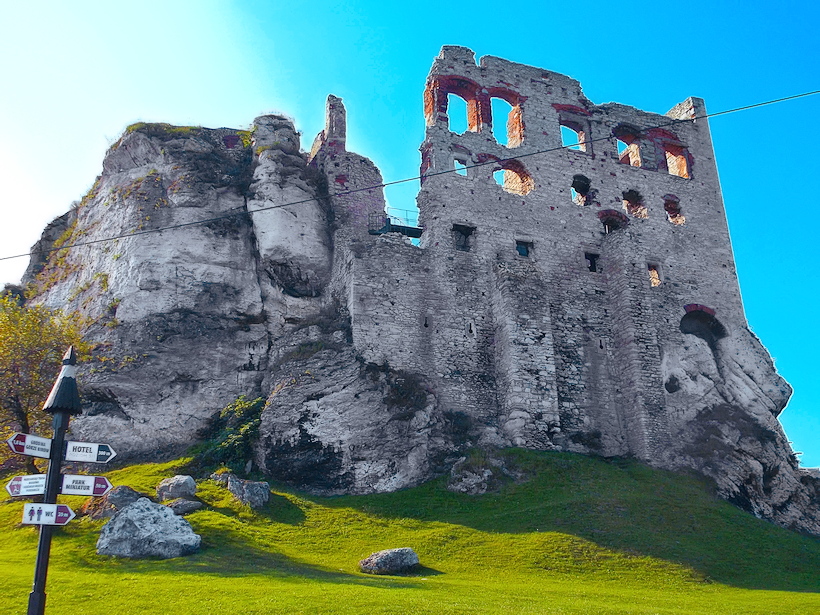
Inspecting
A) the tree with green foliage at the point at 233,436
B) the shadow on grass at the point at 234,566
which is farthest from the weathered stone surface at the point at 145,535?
the tree with green foliage at the point at 233,436

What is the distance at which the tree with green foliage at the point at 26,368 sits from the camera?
19656mm

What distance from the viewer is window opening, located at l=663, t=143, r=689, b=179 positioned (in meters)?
34.5

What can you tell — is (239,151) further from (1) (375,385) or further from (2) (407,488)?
(2) (407,488)

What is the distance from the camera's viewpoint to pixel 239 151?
104 feet

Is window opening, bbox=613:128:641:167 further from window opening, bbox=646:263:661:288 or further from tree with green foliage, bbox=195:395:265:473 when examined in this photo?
tree with green foliage, bbox=195:395:265:473

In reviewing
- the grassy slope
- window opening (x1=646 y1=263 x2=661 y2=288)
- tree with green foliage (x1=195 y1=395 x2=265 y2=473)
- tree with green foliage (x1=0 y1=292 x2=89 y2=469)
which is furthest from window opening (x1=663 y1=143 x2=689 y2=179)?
tree with green foliage (x1=0 y1=292 x2=89 y2=469)

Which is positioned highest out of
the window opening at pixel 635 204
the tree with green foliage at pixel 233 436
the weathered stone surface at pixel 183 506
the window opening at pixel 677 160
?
the window opening at pixel 677 160

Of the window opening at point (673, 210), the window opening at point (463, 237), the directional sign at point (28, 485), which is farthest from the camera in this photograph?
the window opening at point (673, 210)

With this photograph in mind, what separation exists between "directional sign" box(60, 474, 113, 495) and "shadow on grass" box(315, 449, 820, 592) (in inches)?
443

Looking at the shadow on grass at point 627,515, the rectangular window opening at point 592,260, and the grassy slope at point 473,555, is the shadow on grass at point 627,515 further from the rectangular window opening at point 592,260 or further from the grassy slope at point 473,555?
the rectangular window opening at point 592,260

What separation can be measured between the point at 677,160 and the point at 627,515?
69.2ft

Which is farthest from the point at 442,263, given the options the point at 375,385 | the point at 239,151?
the point at 239,151

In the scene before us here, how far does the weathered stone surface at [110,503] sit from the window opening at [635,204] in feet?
76.9

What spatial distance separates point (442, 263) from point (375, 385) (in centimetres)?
588
